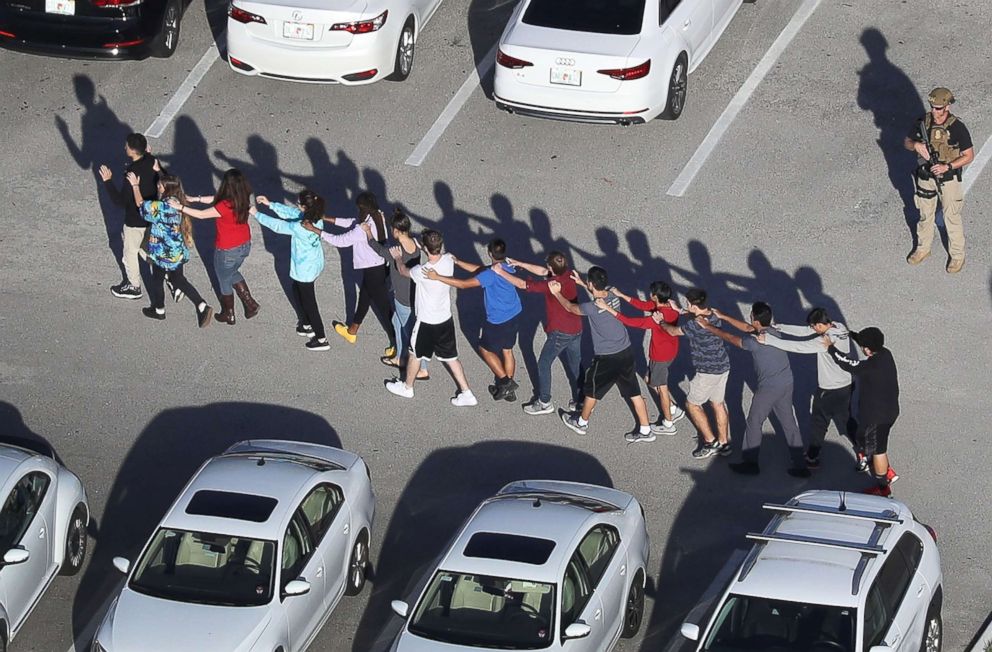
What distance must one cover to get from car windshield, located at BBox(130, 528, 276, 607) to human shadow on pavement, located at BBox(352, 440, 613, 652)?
120 centimetres

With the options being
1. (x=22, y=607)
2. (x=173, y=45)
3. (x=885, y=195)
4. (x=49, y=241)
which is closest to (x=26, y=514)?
(x=22, y=607)

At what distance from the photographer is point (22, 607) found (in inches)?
473

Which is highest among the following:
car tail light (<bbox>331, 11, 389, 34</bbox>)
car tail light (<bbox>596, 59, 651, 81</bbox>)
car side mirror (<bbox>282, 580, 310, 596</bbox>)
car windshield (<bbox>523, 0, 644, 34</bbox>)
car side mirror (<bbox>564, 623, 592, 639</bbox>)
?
car windshield (<bbox>523, 0, 644, 34</bbox>)

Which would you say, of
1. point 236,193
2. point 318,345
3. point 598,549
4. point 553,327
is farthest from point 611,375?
point 236,193

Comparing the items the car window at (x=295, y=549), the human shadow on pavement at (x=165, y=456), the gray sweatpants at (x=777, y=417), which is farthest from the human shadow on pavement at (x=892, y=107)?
the car window at (x=295, y=549)

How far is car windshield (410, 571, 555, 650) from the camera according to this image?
11.1 meters

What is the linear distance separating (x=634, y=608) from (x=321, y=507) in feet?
8.32

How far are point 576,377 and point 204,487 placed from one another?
12.0ft

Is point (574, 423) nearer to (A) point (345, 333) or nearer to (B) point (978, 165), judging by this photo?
(A) point (345, 333)

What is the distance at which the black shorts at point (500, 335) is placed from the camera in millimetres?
13984

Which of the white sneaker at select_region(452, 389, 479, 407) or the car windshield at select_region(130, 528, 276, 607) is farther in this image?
the white sneaker at select_region(452, 389, 479, 407)

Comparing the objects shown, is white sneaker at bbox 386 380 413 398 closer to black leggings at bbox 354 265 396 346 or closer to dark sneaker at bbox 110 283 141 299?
black leggings at bbox 354 265 396 346

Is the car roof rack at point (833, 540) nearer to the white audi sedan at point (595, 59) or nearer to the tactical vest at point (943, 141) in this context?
the tactical vest at point (943, 141)

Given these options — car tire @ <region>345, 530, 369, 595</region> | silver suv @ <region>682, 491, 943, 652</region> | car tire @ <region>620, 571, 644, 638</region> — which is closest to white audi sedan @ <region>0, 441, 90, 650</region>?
car tire @ <region>345, 530, 369, 595</region>
